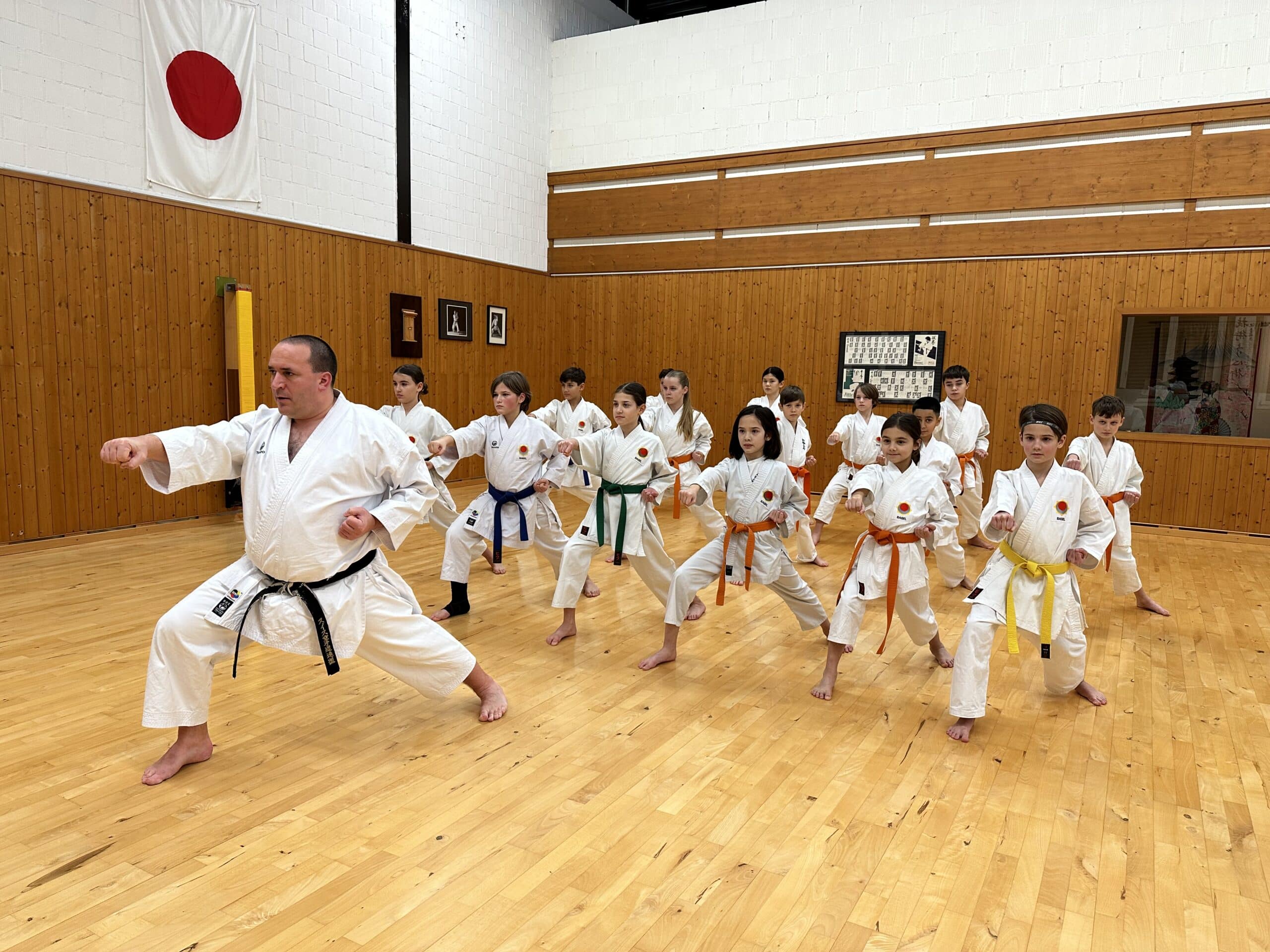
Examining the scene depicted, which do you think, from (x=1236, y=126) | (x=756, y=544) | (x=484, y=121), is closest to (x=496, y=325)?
(x=484, y=121)

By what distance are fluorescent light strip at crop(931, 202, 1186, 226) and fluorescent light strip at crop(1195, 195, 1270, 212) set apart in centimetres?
13

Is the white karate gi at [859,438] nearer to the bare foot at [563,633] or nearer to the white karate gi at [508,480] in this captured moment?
the white karate gi at [508,480]

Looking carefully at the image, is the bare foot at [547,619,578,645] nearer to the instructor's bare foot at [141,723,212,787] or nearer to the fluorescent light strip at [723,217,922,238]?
the instructor's bare foot at [141,723,212,787]

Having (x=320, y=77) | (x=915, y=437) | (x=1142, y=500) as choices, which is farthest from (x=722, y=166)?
(x=915, y=437)

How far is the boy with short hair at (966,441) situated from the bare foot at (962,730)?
3329mm

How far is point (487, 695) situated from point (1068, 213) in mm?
7090

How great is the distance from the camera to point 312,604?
102 inches

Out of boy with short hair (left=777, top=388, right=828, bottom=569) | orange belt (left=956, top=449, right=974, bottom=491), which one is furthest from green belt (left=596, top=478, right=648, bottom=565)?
orange belt (left=956, top=449, right=974, bottom=491)

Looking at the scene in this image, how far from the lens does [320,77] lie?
287 inches

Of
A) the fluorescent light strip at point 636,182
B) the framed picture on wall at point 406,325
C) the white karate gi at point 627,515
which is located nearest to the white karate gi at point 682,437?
the white karate gi at point 627,515

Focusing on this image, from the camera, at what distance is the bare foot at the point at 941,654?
3.77 metres

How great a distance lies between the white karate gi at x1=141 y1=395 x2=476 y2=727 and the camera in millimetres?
2482

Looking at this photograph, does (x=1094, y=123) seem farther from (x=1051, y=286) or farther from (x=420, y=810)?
(x=420, y=810)

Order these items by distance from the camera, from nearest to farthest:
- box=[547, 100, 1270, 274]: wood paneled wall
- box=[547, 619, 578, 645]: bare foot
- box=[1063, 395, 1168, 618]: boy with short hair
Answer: box=[547, 619, 578, 645]: bare foot, box=[1063, 395, 1168, 618]: boy with short hair, box=[547, 100, 1270, 274]: wood paneled wall
